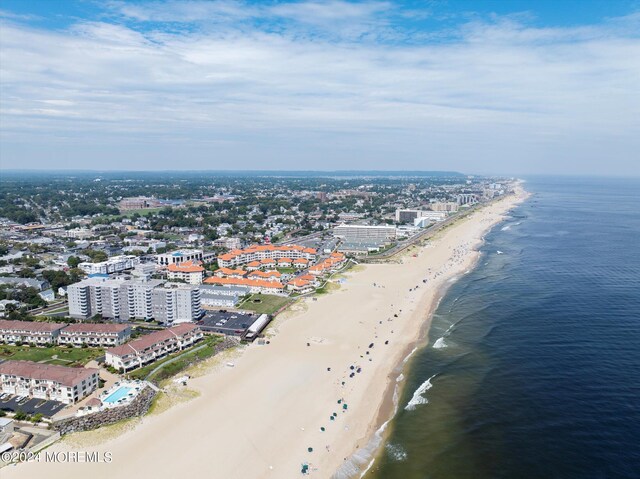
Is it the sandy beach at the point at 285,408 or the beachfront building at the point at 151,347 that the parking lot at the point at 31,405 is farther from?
the beachfront building at the point at 151,347

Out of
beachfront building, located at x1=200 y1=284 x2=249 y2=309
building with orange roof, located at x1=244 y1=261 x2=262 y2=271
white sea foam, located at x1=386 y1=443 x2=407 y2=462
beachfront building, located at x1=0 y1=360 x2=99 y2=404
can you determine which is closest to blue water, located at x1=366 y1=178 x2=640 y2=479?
white sea foam, located at x1=386 y1=443 x2=407 y2=462

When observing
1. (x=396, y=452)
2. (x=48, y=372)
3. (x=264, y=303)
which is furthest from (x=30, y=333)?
(x=396, y=452)

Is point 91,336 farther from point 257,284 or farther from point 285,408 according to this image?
point 257,284

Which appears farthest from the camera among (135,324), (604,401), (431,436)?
(135,324)

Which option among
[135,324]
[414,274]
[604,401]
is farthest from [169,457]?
[414,274]

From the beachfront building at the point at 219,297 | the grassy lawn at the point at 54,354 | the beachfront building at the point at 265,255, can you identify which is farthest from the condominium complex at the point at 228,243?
the grassy lawn at the point at 54,354

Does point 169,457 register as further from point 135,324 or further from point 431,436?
point 135,324

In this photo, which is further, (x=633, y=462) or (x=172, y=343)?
(x=172, y=343)

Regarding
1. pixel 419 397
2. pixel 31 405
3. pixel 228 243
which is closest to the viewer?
pixel 31 405
